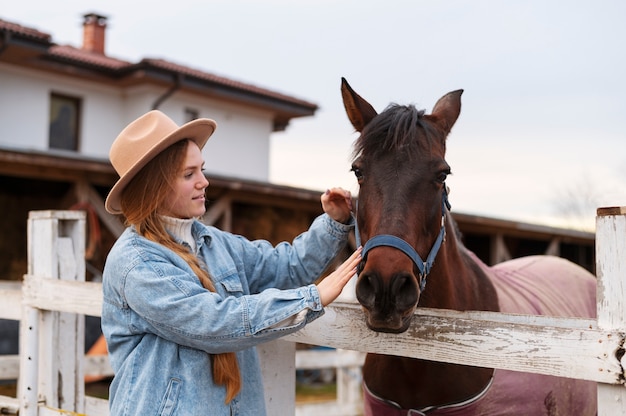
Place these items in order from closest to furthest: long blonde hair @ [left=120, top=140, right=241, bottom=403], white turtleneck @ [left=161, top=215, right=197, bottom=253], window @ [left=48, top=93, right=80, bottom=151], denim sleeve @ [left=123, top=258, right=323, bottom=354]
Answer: denim sleeve @ [left=123, top=258, right=323, bottom=354] → long blonde hair @ [left=120, top=140, right=241, bottom=403] → white turtleneck @ [left=161, top=215, right=197, bottom=253] → window @ [left=48, top=93, right=80, bottom=151]

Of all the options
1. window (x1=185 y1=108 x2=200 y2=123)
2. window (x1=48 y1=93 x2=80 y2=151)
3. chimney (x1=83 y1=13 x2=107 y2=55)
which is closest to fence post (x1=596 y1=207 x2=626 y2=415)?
window (x1=48 y1=93 x2=80 y2=151)

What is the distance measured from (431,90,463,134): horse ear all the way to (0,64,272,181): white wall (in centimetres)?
Result: 1022

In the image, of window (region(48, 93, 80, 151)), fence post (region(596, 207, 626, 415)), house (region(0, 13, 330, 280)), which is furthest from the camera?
window (region(48, 93, 80, 151))

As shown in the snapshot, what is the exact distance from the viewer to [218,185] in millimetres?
9109

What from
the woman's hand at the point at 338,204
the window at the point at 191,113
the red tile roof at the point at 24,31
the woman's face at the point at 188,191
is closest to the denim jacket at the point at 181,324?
the woman's face at the point at 188,191

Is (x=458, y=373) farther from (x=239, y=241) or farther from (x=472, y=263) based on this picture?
(x=239, y=241)

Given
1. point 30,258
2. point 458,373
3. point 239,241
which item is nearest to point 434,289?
point 458,373

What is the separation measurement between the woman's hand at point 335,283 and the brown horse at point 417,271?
4 centimetres

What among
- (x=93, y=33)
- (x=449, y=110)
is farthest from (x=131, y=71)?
(x=449, y=110)

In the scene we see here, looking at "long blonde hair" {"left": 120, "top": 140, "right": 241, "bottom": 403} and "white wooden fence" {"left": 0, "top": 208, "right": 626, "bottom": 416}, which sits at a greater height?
"long blonde hair" {"left": 120, "top": 140, "right": 241, "bottom": 403}

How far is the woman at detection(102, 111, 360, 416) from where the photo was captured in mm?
1705

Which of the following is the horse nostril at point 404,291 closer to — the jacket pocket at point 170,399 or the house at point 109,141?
the jacket pocket at point 170,399

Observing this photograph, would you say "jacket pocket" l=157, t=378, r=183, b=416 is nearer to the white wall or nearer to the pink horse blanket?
the pink horse blanket

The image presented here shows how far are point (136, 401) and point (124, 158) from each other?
70 cm
